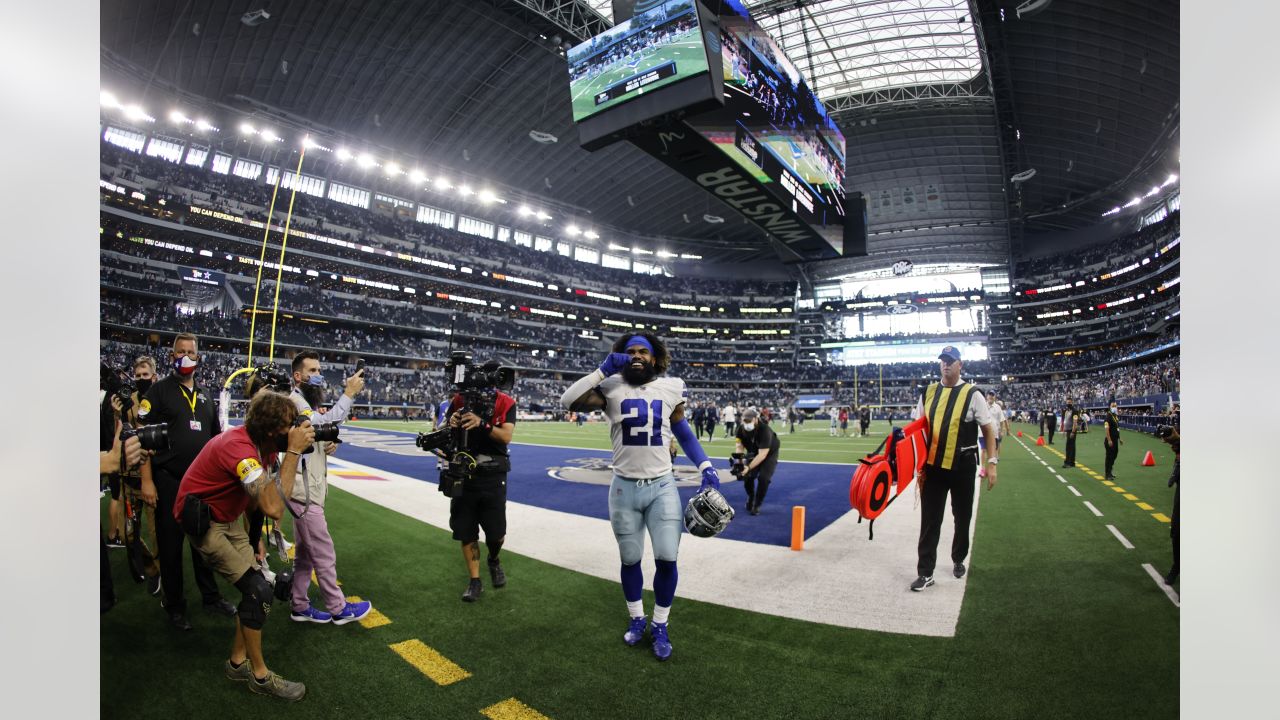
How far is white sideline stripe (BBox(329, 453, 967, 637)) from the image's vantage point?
4.36 metres

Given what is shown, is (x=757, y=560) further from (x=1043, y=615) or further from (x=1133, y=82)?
(x=1133, y=82)

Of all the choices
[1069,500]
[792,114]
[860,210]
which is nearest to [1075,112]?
[860,210]

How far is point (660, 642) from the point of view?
141 inches

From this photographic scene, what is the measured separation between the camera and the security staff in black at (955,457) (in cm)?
521

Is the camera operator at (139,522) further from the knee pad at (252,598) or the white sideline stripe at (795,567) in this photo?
the white sideline stripe at (795,567)

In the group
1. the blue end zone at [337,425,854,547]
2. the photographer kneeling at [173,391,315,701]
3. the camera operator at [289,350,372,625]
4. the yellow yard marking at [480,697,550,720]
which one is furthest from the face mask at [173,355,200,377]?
the blue end zone at [337,425,854,547]

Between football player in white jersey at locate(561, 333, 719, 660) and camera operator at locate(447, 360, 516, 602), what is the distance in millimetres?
1169

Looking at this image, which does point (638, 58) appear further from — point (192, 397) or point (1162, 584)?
point (1162, 584)

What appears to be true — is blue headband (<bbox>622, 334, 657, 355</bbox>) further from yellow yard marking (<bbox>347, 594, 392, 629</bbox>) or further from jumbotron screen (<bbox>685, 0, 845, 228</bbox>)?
jumbotron screen (<bbox>685, 0, 845, 228</bbox>)

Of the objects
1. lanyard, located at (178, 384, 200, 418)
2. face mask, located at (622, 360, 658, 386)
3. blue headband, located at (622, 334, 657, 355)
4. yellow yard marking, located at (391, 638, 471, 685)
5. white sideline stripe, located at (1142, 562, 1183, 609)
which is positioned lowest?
white sideline stripe, located at (1142, 562, 1183, 609)

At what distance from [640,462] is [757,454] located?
5.50 metres

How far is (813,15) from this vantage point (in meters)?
32.6

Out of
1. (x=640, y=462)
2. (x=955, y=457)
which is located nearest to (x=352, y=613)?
(x=640, y=462)

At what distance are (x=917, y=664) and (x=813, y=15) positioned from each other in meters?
37.8
